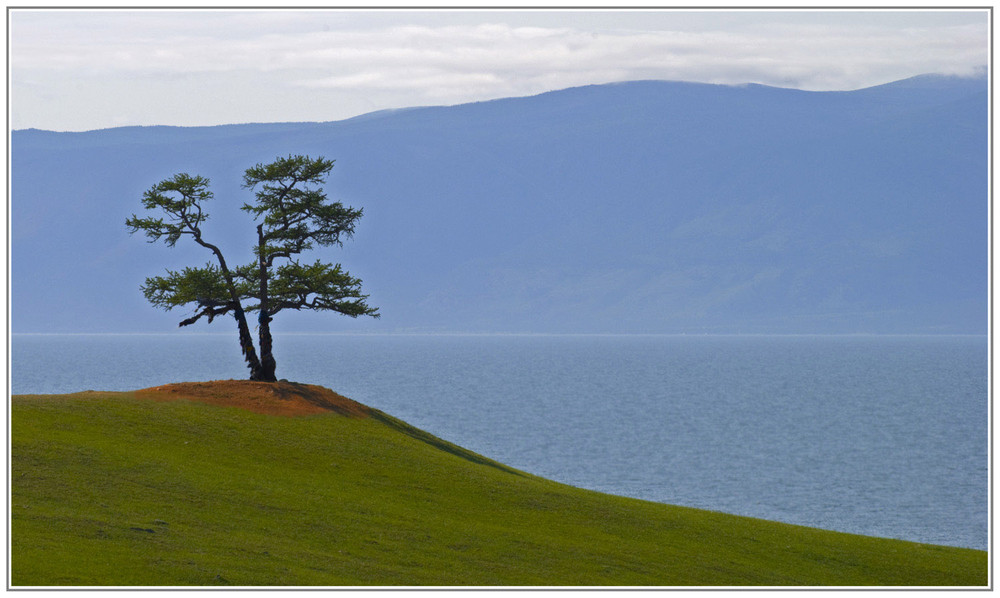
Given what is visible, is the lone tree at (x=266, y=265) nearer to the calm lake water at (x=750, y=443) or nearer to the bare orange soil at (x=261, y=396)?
the bare orange soil at (x=261, y=396)

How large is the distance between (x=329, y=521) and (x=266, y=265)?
77.6 ft

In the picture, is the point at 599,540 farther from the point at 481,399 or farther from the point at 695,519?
the point at 481,399

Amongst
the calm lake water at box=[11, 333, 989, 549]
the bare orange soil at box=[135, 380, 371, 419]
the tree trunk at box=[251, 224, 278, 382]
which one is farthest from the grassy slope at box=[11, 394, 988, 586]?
the calm lake water at box=[11, 333, 989, 549]

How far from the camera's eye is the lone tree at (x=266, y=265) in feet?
185

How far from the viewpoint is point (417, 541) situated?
36625 mm

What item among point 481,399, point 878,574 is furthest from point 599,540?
point 481,399

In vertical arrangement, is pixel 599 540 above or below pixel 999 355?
below

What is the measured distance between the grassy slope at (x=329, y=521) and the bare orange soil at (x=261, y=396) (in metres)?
1.00

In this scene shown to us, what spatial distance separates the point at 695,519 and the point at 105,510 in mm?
23556

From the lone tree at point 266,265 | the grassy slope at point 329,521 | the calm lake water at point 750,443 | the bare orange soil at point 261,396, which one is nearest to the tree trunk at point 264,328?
the lone tree at point 266,265

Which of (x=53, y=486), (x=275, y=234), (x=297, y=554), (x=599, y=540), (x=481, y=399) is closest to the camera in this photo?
(x=297, y=554)

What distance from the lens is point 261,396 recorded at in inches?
2039

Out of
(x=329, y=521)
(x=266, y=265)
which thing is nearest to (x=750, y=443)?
(x=266, y=265)

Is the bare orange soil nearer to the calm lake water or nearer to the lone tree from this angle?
the lone tree
